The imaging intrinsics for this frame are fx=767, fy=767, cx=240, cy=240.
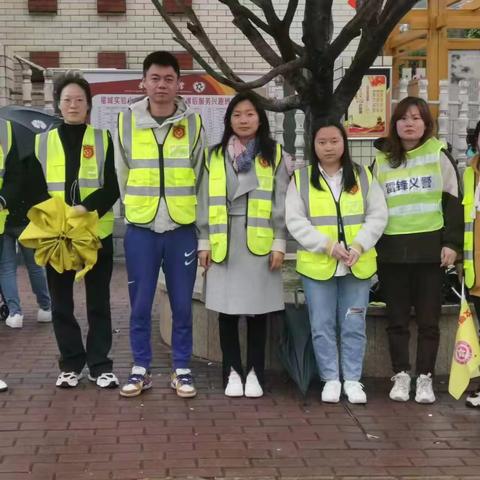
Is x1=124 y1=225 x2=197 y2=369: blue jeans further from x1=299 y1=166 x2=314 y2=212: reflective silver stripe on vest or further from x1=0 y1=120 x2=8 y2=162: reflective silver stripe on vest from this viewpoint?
x1=0 y1=120 x2=8 y2=162: reflective silver stripe on vest

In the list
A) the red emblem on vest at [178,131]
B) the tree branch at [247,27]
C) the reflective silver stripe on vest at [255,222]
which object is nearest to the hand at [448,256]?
the reflective silver stripe on vest at [255,222]

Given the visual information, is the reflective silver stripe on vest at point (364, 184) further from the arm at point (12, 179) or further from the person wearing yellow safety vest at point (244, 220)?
the arm at point (12, 179)

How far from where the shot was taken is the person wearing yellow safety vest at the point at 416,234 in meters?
4.79

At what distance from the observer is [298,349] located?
5043 millimetres

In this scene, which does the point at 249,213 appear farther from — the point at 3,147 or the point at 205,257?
the point at 3,147

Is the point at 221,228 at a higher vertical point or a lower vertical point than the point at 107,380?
higher

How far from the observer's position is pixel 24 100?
9.65 m

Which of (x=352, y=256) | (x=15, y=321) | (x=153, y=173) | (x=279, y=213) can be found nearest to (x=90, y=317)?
(x=153, y=173)

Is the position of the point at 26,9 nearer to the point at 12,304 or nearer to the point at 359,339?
the point at 12,304

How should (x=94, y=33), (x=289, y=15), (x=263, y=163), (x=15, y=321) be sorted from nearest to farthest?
1. (x=263, y=163)
2. (x=289, y=15)
3. (x=15, y=321)
4. (x=94, y=33)

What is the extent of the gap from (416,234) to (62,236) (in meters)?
2.21

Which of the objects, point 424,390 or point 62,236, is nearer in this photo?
point 62,236

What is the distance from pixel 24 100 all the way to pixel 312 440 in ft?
22.5

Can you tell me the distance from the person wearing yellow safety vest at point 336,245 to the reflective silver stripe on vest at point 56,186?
4.70 ft
